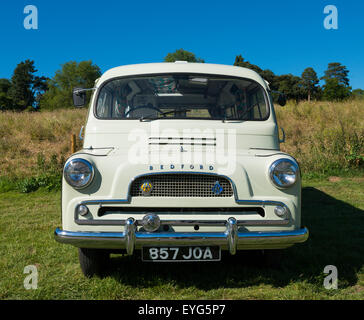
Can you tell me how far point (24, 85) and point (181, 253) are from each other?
69.6 m

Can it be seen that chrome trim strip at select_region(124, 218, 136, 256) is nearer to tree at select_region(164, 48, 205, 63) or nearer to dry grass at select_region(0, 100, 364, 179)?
dry grass at select_region(0, 100, 364, 179)

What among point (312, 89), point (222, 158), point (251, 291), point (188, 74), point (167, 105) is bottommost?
point (251, 291)

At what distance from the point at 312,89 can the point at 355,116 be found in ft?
131

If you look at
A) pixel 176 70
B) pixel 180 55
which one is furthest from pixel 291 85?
pixel 176 70

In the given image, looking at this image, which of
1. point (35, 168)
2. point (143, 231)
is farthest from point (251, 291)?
point (35, 168)

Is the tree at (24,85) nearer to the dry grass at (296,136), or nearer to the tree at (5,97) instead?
the tree at (5,97)

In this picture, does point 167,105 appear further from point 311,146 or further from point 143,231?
point 311,146

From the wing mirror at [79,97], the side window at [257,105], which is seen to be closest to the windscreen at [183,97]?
the side window at [257,105]

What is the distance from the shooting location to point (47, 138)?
12.5 m

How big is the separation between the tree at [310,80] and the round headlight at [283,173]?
49761 mm

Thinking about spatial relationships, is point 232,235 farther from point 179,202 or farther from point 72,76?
point 72,76

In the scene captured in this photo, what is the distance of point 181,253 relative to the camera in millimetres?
2525

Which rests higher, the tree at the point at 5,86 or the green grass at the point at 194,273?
the tree at the point at 5,86

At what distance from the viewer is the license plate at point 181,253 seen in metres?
2.53
